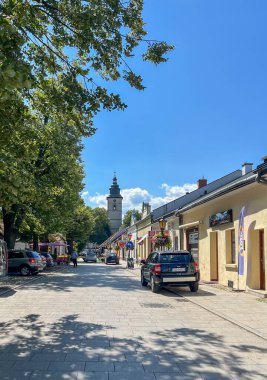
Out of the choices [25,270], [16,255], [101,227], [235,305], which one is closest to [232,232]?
[235,305]

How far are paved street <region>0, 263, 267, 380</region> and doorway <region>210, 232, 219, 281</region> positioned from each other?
307 inches

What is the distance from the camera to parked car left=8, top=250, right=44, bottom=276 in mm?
28391

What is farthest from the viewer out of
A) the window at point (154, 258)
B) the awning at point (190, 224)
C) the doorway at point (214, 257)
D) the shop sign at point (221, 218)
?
the awning at point (190, 224)

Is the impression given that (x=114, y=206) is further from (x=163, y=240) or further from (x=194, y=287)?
(x=194, y=287)

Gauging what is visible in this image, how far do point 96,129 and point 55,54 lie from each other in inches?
77.7

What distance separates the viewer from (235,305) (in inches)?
512

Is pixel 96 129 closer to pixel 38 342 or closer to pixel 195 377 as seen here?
pixel 38 342

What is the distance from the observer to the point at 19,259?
28422mm

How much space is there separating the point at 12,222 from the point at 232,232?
15877mm

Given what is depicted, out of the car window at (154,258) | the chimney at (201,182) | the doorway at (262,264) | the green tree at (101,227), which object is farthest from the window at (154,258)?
the green tree at (101,227)

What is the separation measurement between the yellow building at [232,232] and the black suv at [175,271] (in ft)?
5.89

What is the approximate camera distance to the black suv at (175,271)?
16828mm

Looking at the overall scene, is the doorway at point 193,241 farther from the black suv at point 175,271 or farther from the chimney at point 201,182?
the chimney at point 201,182

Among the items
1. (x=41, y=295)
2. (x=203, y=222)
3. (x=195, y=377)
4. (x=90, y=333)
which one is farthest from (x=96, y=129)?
(x=203, y=222)
